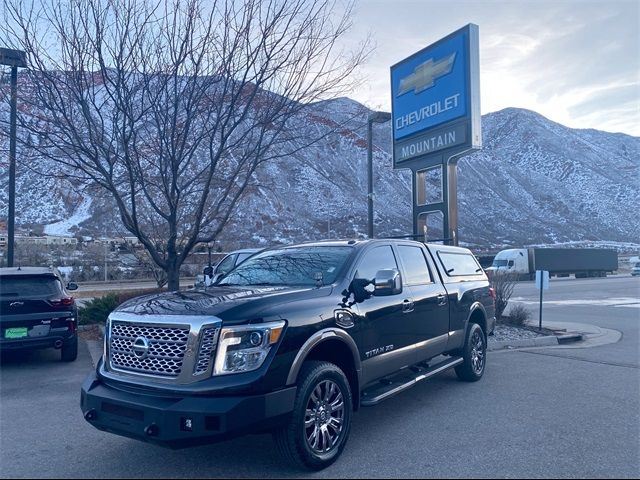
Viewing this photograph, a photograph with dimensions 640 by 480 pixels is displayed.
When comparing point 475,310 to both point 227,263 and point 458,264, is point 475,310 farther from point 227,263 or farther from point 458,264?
point 227,263

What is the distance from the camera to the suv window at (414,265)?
6579 millimetres

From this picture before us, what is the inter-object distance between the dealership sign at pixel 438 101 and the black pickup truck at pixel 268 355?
7552 millimetres

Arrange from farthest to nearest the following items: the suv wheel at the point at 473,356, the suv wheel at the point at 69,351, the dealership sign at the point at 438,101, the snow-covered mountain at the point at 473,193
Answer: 1. the snow-covered mountain at the point at 473,193
2. the dealership sign at the point at 438,101
3. the suv wheel at the point at 69,351
4. the suv wheel at the point at 473,356

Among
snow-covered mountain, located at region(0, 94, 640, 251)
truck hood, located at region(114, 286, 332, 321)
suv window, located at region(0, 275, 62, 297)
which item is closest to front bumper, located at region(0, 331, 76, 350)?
suv window, located at region(0, 275, 62, 297)

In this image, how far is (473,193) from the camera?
94.9 metres

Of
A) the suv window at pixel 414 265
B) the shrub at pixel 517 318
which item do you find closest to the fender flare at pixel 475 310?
the suv window at pixel 414 265

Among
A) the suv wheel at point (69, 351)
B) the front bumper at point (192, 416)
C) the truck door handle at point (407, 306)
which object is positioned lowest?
the suv wheel at point (69, 351)

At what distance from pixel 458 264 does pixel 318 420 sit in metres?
4.24

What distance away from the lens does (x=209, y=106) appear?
11.6 m

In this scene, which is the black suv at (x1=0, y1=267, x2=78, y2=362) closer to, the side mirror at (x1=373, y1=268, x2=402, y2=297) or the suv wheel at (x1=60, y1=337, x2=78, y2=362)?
the suv wheel at (x1=60, y1=337, x2=78, y2=362)

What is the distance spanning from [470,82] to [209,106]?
18.7ft

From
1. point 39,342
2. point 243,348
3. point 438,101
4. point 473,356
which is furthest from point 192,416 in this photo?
point 438,101

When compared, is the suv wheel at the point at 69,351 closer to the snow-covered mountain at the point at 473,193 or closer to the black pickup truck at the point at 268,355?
the black pickup truck at the point at 268,355

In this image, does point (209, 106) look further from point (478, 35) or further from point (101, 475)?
point (101, 475)
